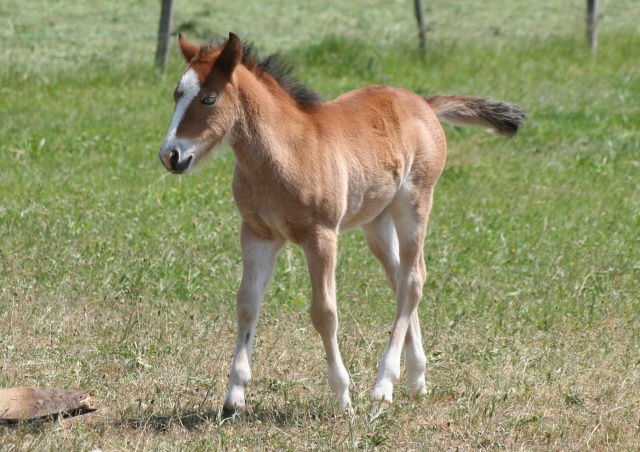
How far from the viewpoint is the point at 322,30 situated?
17.3m

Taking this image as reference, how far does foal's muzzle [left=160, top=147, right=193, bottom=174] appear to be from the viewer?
14.5ft

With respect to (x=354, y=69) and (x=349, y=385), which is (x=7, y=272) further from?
(x=354, y=69)

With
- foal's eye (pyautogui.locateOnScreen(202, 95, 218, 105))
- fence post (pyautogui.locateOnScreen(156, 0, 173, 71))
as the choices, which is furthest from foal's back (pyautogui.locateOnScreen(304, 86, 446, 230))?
fence post (pyautogui.locateOnScreen(156, 0, 173, 71))

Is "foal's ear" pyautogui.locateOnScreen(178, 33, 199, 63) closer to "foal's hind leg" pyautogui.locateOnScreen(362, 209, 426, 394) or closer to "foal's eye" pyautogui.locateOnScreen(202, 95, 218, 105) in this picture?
"foal's eye" pyautogui.locateOnScreen(202, 95, 218, 105)

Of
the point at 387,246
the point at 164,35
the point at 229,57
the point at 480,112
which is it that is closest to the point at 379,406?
the point at 387,246

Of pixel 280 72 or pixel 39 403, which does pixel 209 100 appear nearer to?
pixel 280 72

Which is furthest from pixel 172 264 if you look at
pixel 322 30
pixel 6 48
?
pixel 322 30

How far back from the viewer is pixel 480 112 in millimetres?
6051

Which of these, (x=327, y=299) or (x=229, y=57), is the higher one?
(x=229, y=57)

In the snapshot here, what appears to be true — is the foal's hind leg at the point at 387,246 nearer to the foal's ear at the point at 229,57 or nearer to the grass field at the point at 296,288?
the grass field at the point at 296,288

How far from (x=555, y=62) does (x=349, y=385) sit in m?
10.9

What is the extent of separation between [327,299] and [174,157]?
1.03 metres

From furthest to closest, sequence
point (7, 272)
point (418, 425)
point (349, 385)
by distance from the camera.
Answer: point (7, 272) → point (349, 385) → point (418, 425)

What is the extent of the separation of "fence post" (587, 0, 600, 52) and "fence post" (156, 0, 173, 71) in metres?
6.82
